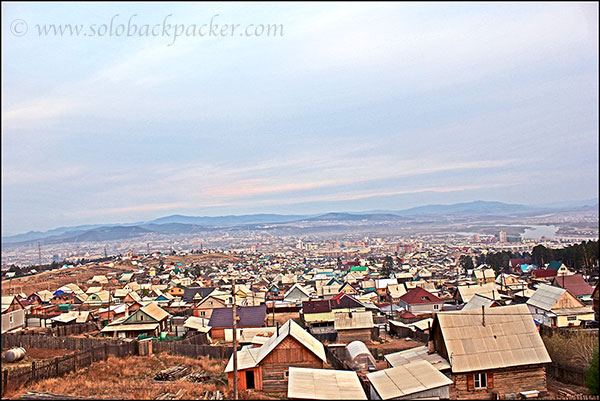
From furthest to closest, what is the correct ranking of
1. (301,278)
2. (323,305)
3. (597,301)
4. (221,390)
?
(301,278)
(323,305)
(597,301)
(221,390)

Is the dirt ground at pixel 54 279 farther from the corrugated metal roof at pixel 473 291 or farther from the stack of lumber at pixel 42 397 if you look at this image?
the corrugated metal roof at pixel 473 291

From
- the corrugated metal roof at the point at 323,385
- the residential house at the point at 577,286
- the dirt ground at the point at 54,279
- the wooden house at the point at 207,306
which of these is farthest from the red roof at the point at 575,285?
the dirt ground at the point at 54,279

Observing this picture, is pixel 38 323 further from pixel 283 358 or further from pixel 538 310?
pixel 538 310

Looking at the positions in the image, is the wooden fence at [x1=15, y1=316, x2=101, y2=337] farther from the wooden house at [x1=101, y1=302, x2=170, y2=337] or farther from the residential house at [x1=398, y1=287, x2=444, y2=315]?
the residential house at [x1=398, y1=287, x2=444, y2=315]

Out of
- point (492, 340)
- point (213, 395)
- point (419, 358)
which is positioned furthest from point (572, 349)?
point (213, 395)

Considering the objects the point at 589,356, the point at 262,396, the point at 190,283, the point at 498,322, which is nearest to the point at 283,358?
the point at 262,396

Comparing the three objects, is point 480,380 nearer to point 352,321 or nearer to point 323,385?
point 323,385
